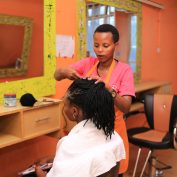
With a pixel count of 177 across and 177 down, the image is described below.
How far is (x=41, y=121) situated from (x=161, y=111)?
50.9 inches

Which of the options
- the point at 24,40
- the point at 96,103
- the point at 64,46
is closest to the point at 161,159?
the point at 64,46

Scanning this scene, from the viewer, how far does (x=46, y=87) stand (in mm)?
2256

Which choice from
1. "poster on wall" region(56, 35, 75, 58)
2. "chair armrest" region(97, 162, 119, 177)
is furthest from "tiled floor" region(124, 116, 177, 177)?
"chair armrest" region(97, 162, 119, 177)

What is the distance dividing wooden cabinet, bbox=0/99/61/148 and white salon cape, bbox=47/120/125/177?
30.1 inches

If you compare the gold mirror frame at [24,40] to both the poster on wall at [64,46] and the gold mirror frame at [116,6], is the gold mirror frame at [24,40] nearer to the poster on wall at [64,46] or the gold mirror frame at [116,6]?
the poster on wall at [64,46]

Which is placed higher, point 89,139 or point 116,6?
point 116,6

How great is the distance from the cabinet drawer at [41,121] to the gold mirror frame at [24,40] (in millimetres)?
349

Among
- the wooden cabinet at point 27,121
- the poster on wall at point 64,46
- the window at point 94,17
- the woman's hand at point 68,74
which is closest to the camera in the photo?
the woman's hand at point 68,74

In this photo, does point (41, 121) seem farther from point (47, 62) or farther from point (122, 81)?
point (122, 81)

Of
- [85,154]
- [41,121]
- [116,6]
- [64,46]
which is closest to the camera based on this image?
[85,154]

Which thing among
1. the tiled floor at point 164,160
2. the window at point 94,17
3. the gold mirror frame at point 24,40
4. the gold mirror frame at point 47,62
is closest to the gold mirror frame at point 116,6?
the window at point 94,17

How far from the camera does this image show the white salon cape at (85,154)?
97 centimetres

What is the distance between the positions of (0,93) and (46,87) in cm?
44

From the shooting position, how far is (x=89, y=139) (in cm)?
103
